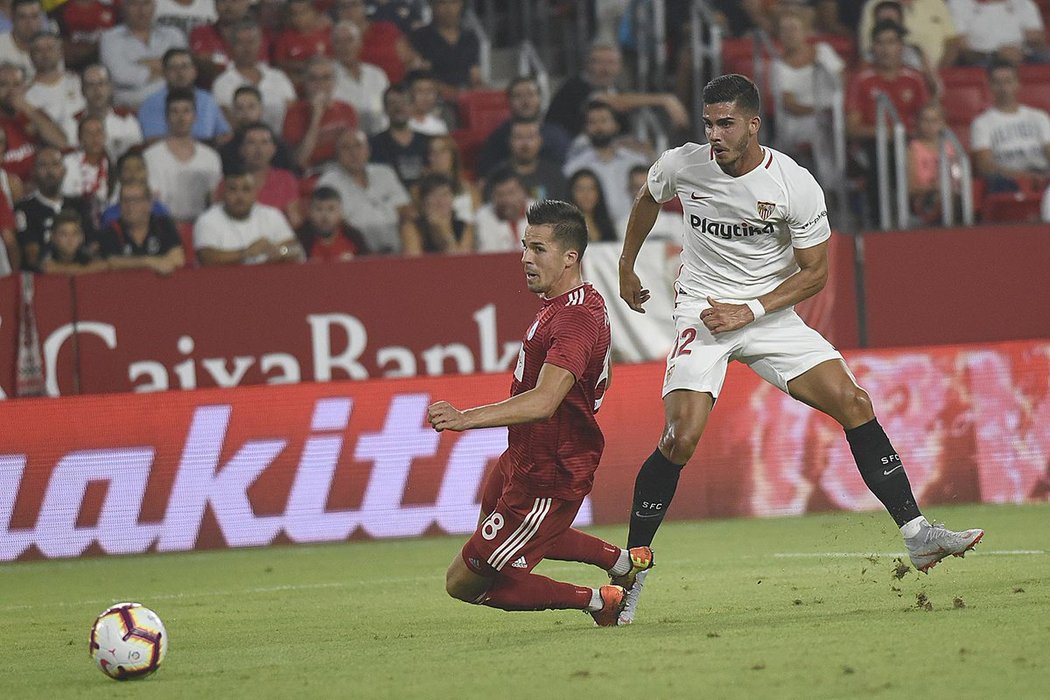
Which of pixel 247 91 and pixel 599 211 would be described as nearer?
pixel 599 211

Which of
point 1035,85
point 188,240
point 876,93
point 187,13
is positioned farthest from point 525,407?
point 1035,85

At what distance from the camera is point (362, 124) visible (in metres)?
15.0

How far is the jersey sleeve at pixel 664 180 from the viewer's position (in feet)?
24.7

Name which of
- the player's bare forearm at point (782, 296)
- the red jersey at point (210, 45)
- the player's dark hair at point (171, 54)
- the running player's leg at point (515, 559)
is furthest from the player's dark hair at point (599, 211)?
the running player's leg at point (515, 559)

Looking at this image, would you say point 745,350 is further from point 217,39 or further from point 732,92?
point 217,39

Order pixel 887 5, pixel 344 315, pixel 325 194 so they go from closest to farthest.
Result: pixel 344 315 < pixel 325 194 < pixel 887 5

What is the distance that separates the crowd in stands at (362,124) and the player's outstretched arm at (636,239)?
593 cm

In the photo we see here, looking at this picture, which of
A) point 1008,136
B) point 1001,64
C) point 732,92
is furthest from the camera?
point 1001,64

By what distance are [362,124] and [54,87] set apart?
8.75ft

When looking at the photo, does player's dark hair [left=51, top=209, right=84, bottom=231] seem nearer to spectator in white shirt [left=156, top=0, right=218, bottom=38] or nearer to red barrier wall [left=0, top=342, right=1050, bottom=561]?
red barrier wall [left=0, top=342, right=1050, bottom=561]

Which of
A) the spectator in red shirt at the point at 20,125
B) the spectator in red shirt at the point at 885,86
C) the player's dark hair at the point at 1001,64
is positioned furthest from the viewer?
the player's dark hair at the point at 1001,64

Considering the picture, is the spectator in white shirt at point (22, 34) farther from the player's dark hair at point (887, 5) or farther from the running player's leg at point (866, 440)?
the running player's leg at point (866, 440)

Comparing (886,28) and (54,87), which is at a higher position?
(54,87)

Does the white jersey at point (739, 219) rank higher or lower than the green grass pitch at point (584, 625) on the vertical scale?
higher
